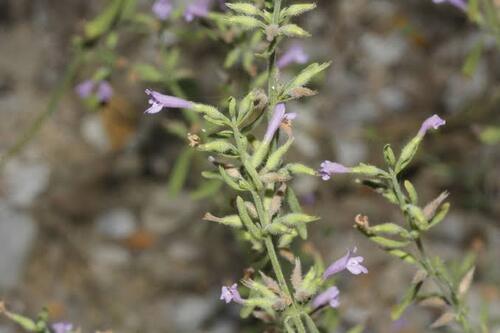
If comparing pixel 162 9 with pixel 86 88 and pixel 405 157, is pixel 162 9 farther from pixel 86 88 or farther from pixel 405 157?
pixel 405 157

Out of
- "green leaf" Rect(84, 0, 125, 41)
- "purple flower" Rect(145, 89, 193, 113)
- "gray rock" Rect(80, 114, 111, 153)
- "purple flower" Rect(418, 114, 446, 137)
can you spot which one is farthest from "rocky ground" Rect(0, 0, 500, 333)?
"purple flower" Rect(145, 89, 193, 113)

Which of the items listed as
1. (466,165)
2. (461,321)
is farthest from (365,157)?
(461,321)

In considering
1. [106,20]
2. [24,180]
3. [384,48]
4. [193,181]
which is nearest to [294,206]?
[106,20]

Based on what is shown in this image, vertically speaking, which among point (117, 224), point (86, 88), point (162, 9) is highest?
point (117, 224)

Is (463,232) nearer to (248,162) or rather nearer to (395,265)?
(395,265)

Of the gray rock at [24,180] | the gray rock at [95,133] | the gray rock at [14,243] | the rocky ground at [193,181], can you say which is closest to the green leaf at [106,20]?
the rocky ground at [193,181]

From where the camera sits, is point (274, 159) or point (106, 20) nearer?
point (274, 159)

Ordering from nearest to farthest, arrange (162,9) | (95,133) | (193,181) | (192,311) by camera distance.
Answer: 1. (162,9)
2. (192,311)
3. (193,181)
4. (95,133)
